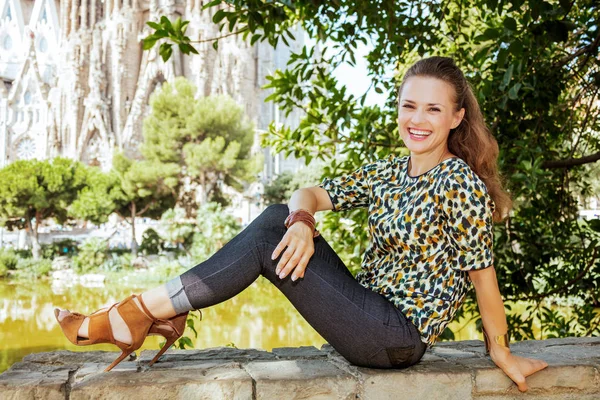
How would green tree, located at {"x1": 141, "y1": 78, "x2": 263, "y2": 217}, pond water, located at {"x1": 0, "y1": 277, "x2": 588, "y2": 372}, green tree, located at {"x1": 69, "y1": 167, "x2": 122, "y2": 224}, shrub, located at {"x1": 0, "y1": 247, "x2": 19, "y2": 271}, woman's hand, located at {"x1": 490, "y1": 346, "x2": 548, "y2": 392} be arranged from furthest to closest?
1. green tree, located at {"x1": 141, "y1": 78, "x2": 263, "y2": 217}
2. green tree, located at {"x1": 69, "y1": 167, "x2": 122, "y2": 224}
3. shrub, located at {"x1": 0, "y1": 247, "x2": 19, "y2": 271}
4. pond water, located at {"x1": 0, "y1": 277, "x2": 588, "y2": 372}
5. woman's hand, located at {"x1": 490, "y1": 346, "x2": 548, "y2": 392}

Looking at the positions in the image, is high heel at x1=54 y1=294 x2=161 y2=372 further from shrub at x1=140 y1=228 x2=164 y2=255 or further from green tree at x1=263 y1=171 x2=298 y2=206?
green tree at x1=263 y1=171 x2=298 y2=206

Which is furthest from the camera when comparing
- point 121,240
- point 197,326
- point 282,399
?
point 121,240

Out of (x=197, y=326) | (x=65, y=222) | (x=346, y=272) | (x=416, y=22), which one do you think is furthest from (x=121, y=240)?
(x=346, y=272)

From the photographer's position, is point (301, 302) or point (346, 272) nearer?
point (301, 302)

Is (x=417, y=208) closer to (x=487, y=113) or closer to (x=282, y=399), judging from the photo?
(x=282, y=399)

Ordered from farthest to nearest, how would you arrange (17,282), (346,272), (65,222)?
(65,222) → (17,282) → (346,272)

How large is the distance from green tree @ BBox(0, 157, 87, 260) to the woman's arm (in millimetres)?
18981

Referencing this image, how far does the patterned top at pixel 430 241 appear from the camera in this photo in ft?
4.74

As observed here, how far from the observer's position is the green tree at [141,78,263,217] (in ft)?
68.4

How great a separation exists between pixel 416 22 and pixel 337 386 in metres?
2.61

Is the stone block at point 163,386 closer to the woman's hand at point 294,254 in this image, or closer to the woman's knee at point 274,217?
the woman's hand at point 294,254

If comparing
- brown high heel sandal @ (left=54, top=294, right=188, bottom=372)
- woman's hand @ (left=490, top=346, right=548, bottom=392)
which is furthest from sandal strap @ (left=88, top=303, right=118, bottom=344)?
woman's hand @ (left=490, top=346, right=548, bottom=392)

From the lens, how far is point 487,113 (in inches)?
116

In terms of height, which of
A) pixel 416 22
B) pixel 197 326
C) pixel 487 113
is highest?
pixel 416 22
